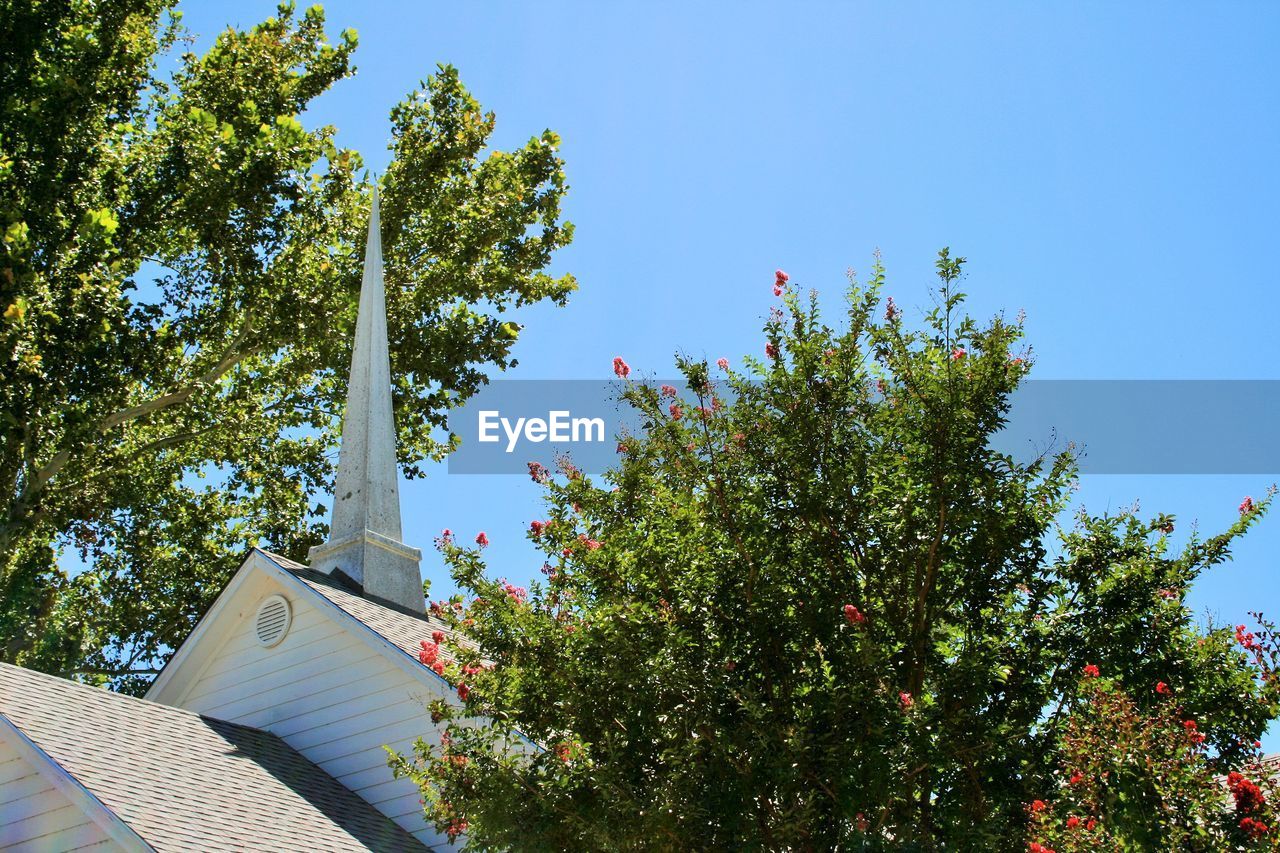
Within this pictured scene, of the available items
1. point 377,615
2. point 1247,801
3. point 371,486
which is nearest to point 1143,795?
point 1247,801

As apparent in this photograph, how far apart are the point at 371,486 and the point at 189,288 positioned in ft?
18.8

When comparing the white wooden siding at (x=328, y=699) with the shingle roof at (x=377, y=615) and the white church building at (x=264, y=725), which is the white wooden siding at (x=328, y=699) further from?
the shingle roof at (x=377, y=615)

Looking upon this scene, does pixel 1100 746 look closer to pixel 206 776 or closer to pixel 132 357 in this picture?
pixel 206 776

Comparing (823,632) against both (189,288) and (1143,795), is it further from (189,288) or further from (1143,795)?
(189,288)

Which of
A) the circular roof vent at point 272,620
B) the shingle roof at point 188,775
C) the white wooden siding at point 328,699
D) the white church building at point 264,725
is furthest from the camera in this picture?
the circular roof vent at point 272,620

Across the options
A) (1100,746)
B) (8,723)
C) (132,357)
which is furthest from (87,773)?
(132,357)

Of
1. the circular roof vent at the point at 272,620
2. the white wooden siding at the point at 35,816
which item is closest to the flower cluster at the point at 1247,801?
the white wooden siding at the point at 35,816

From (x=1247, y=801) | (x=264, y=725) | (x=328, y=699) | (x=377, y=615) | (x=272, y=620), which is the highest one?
(x=377, y=615)

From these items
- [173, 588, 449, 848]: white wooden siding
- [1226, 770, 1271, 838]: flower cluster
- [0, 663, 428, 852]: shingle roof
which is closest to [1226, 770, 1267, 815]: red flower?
[1226, 770, 1271, 838]: flower cluster

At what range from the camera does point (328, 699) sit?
14.2 m

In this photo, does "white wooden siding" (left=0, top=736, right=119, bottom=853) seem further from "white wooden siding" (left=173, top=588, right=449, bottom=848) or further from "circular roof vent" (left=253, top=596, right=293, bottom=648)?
"circular roof vent" (left=253, top=596, right=293, bottom=648)

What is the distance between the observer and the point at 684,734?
292 inches

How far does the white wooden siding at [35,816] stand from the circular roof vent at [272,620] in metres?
5.00

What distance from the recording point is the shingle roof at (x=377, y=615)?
564 inches
